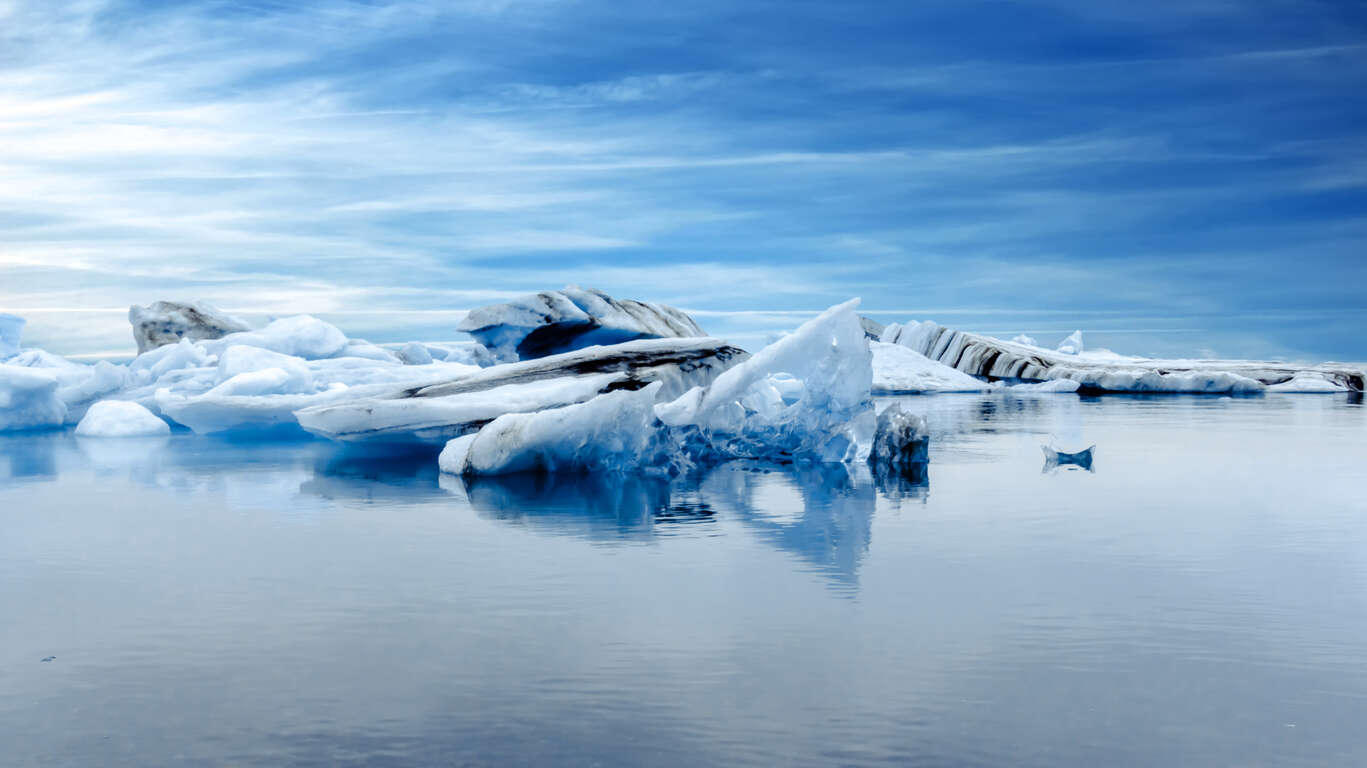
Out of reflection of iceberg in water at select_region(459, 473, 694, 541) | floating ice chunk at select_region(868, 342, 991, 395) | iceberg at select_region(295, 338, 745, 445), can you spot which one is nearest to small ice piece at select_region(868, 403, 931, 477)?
iceberg at select_region(295, 338, 745, 445)

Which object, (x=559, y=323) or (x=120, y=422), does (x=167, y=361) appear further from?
(x=559, y=323)

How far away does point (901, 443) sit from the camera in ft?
33.4

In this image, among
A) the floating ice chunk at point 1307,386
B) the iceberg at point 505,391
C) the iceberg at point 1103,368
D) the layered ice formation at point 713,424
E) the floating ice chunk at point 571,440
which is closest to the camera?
the floating ice chunk at point 571,440

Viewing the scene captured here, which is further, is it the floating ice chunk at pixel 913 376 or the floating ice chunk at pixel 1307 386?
the floating ice chunk at pixel 1307 386

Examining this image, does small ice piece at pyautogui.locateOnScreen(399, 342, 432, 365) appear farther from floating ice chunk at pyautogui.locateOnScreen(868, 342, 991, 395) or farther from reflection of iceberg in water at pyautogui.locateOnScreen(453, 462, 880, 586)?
reflection of iceberg in water at pyautogui.locateOnScreen(453, 462, 880, 586)

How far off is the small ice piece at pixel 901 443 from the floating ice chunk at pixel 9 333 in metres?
17.7

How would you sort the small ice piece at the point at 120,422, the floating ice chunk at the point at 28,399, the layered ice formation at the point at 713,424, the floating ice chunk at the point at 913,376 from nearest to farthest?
the layered ice formation at the point at 713,424
the small ice piece at the point at 120,422
the floating ice chunk at the point at 28,399
the floating ice chunk at the point at 913,376

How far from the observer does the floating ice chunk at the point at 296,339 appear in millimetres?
18844

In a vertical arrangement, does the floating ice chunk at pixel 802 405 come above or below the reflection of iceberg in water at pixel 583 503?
above

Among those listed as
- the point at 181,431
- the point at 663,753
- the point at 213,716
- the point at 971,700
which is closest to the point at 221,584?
the point at 213,716

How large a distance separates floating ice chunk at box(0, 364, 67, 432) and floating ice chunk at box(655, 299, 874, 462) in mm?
10444

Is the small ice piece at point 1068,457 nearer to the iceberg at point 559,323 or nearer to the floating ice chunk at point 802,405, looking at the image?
the floating ice chunk at point 802,405

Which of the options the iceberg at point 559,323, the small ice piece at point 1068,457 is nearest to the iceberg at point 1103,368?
the iceberg at point 559,323

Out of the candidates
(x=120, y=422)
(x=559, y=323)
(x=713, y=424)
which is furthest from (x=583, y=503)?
(x=559, y=323)
